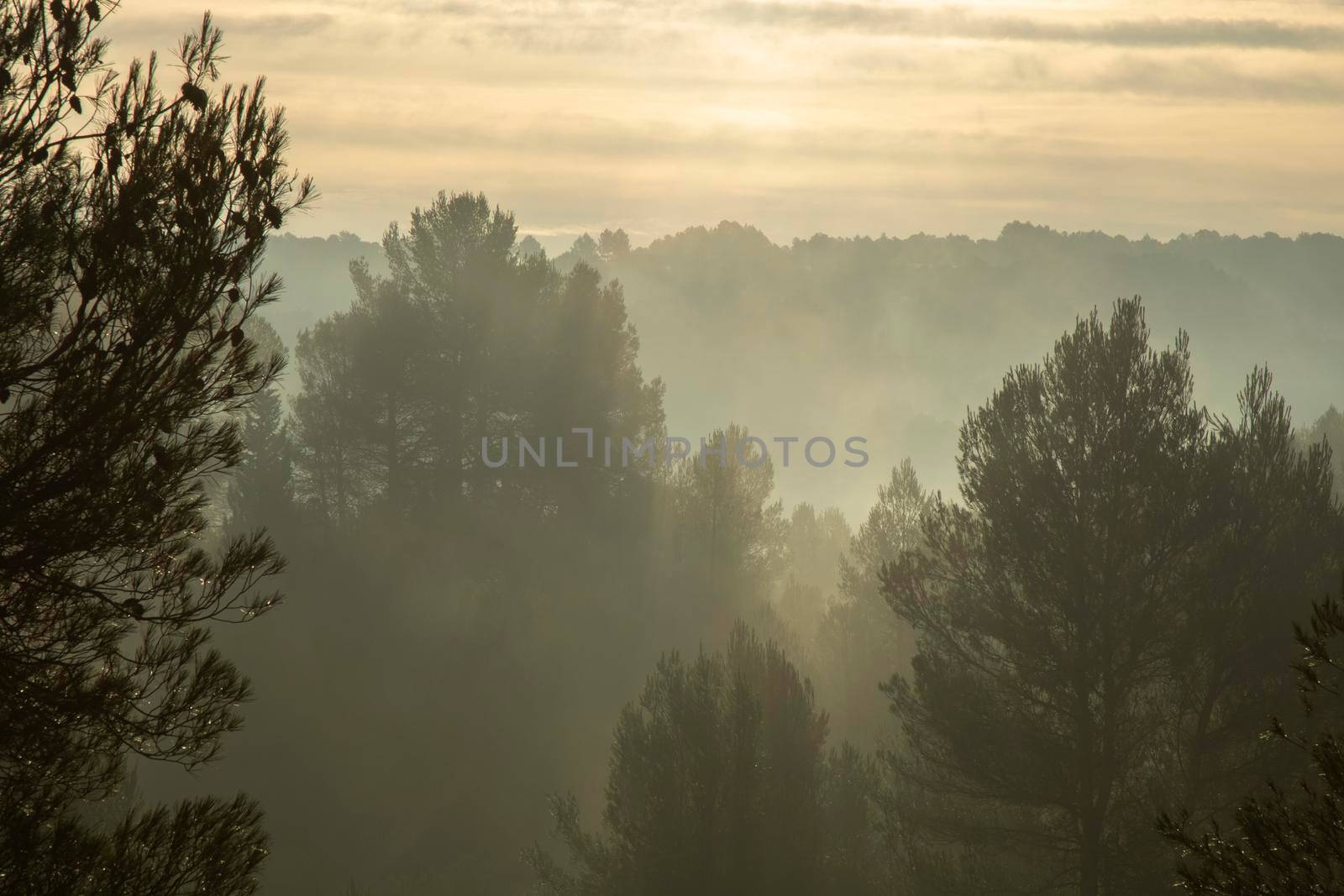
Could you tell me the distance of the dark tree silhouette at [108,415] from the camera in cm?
559

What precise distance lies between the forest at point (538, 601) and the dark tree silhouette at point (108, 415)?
0.03m

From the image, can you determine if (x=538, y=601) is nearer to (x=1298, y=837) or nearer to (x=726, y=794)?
(x=726, y=794)

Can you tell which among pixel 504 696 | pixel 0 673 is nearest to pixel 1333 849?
pixel 0 673

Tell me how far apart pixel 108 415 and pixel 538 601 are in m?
22.9

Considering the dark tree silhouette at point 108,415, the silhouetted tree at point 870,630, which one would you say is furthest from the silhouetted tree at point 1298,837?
the silhouetted tree at point 870,630

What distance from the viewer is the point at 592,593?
29.2m

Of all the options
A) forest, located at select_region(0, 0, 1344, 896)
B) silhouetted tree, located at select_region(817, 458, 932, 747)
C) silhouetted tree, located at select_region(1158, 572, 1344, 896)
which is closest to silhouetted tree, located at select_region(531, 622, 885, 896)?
forest, located at select_region(0, 0, 1344, 896)

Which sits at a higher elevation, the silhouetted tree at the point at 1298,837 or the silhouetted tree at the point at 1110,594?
the silhouetted tree at the point at 1110,594

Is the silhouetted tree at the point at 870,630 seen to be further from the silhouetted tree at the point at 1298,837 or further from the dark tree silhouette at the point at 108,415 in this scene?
the dark tree silhouette at the point at 108,415

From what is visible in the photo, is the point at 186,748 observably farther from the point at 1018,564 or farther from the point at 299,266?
the point at 299,266

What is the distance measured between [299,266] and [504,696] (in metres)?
104

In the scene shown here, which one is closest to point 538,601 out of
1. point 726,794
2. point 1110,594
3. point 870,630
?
point 870,630

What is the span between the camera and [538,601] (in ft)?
92.5

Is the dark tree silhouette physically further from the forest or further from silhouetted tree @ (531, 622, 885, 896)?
silhouetted tree @ (531, 622, 885, 896)
